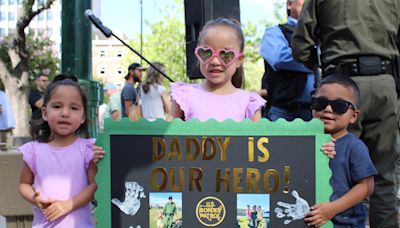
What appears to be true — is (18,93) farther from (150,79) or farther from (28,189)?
(28,189)

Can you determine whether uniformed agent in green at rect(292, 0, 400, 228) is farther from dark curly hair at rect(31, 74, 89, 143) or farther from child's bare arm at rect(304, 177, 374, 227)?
dark curly hair at rect(31, 74, 89, 143)

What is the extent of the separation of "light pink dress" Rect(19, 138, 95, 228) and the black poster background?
1.61 feet

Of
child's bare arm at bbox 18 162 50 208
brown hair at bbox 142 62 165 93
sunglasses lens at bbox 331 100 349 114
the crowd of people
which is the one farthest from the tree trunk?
sunglasses lens at bbox 331 100 349 114

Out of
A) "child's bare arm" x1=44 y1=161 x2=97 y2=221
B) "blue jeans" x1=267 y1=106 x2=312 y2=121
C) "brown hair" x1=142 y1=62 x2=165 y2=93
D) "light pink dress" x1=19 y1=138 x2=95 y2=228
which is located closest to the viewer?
"child's bare arm" x1=44 y1=161 x2=97 y2=221

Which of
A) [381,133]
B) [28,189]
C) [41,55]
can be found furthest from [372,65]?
[41,55]

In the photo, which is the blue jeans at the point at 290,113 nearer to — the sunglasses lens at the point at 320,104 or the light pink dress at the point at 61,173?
the sunglasses lens at the point at 320,104

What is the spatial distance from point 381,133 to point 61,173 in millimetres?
2037

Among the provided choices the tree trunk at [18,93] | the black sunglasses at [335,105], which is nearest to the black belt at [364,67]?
the black sunglasses at [335,105]

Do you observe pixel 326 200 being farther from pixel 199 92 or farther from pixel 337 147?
pixel 199 92

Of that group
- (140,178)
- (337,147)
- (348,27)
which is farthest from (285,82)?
(140,178)

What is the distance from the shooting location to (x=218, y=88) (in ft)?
10.5

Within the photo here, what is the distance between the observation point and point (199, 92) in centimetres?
321

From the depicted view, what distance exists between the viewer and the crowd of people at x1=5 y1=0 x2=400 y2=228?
3.09 meters

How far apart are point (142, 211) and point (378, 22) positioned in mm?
2172
